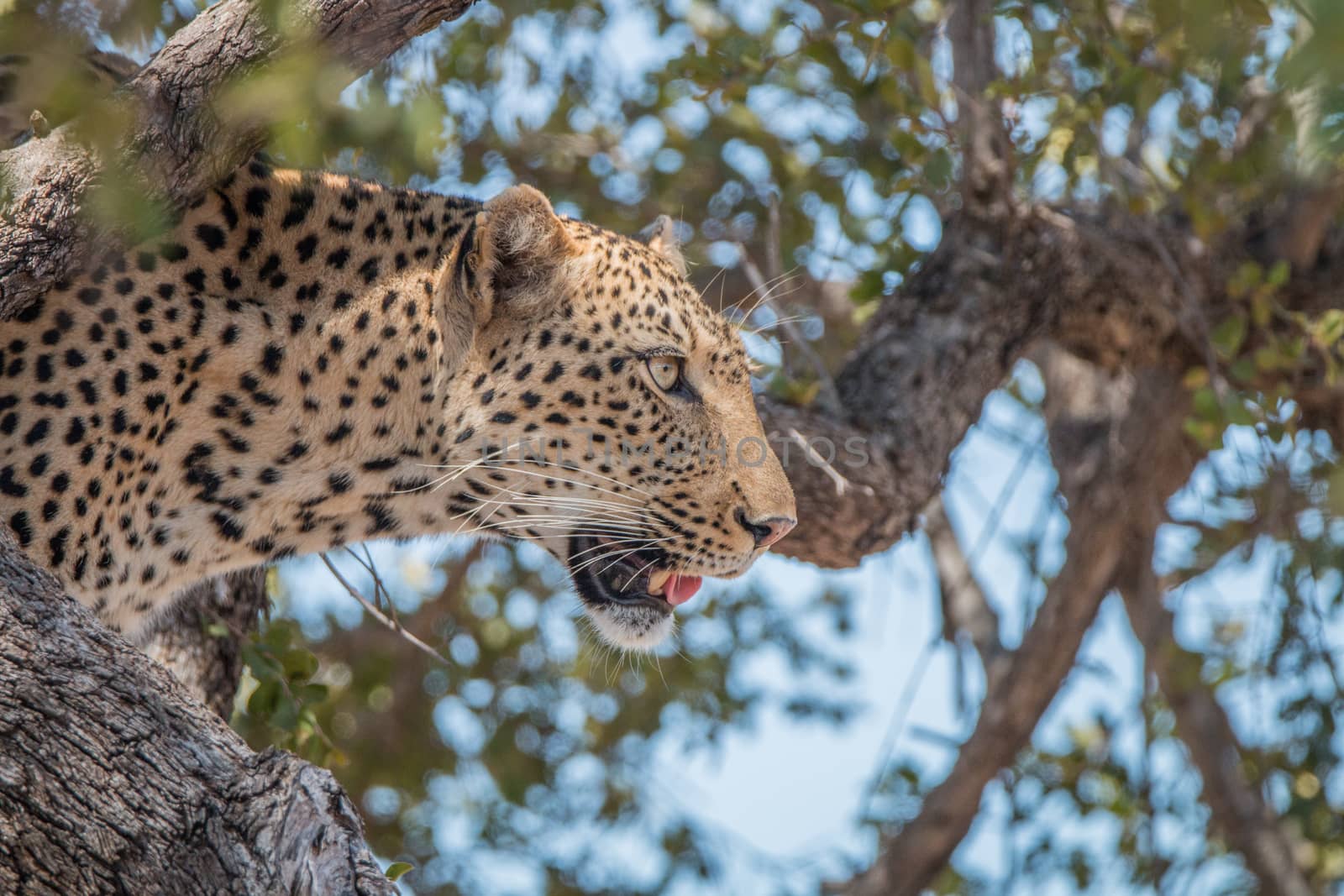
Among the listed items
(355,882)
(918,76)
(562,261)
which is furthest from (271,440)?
(918,76)

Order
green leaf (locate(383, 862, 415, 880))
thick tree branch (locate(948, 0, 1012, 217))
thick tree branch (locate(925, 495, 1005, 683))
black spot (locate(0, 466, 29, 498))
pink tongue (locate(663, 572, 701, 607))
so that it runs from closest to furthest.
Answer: green leaf (locate(383, 862, 415, 880)), black spot (locate(0, 466, 29, 498)), pink tongue (locate(663, 572, 701, 607)), thick tree branch (locate(948, 0, 1012, 217)), thick tree branch (locate(925, 495, 1005, 683))

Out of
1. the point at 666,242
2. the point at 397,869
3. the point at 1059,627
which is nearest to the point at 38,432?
the point at 397,869

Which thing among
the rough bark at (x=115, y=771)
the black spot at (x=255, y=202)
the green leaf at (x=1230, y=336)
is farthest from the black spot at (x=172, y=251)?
the green leaf at (x=1230, y=336)

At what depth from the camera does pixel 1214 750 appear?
7898 mm

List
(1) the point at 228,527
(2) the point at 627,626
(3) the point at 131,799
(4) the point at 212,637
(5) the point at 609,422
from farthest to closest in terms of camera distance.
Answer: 1. (4) the point at 212,637
2. (2) the point at 627,626
3. (5) the point at 609,422
4. (1) the point at 228,527
5. (3) the point at 131,799

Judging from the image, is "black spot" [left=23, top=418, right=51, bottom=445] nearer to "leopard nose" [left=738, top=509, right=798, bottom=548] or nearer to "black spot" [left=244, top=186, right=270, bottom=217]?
"black spot" [left=244, top=186, right=270, bottom=217]

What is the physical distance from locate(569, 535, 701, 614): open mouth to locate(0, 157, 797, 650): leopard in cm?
1

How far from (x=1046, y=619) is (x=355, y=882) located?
17.0 feet

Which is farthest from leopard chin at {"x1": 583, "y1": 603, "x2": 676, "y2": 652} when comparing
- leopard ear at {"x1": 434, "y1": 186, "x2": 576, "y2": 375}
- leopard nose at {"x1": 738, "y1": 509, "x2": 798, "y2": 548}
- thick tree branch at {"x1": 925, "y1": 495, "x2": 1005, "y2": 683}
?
thick tree branch at {"x1": 925, "y1": 495, "x2": 1005, "y2": 683}

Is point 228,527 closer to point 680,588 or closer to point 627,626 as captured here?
point 627,626

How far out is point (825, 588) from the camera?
9.77m

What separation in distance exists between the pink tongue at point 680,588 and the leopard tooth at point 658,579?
0.03 metres

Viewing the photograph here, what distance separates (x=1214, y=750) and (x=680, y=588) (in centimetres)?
414

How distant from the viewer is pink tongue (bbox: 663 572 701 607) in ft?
16.7
